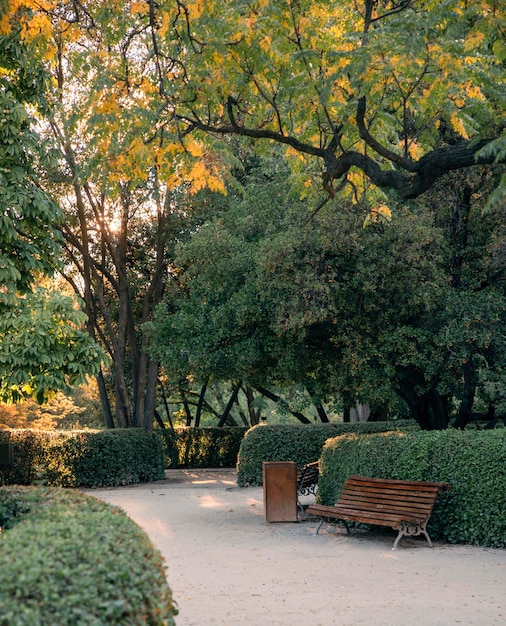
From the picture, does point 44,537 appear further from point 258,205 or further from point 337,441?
point 258,205

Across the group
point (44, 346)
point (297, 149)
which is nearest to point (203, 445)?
point (44, 346)

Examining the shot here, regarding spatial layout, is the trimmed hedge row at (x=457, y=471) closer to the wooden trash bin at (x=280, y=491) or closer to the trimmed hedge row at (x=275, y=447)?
the wooden trash bin at (x=280, y=491)

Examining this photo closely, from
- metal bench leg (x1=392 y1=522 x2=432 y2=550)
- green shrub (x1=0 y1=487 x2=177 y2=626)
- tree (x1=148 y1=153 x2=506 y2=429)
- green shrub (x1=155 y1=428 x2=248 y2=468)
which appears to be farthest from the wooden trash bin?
green shrub (x1=155 y1=428 x2=248 y2=468)

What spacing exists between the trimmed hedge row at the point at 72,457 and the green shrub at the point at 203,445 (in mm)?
6875

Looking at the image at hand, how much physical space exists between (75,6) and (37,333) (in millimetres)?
4151

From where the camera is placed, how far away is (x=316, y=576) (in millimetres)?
8297

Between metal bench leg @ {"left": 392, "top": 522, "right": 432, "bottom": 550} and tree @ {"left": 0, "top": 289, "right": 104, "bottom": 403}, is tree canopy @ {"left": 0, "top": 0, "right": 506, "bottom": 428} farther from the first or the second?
metal bench leg @ {"left": 392, "top": 522, "right": 432, "bottom": 550}

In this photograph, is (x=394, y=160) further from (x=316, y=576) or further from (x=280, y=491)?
(x=280, y=491)

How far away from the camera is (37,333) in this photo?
10.3 metres

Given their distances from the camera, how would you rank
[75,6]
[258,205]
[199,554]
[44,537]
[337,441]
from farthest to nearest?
1. [258,205]
2. [337,441]
3. [199,554]
4. [75,6]
5. [44,537]

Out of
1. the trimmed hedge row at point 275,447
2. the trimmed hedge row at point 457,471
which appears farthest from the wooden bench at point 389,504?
the trimmed hedge row at point 275,447

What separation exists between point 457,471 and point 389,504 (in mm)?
1033

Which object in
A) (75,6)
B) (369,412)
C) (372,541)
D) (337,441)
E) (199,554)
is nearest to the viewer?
(75,6)

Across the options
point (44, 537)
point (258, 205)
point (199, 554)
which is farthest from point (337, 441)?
point (44, 537)
